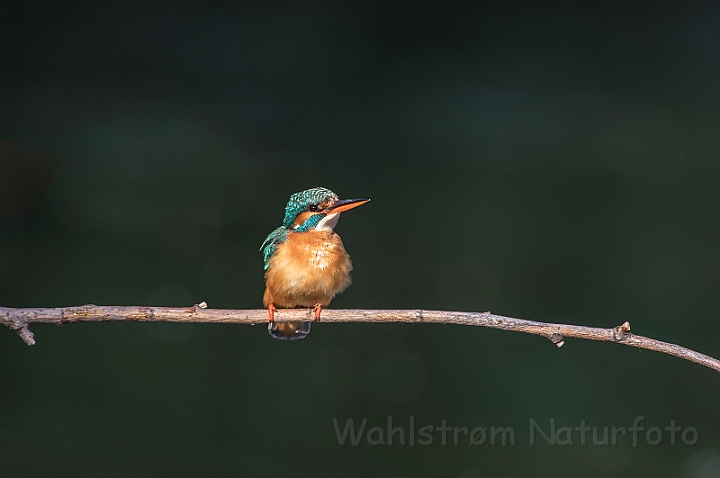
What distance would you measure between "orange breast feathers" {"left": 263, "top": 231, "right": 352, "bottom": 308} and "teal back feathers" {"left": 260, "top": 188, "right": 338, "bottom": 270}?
29mm

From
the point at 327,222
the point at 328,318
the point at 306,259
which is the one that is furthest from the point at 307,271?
the point at 328,318

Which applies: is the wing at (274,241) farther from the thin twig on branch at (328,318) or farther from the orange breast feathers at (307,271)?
the thin twig on branch at (328,318)

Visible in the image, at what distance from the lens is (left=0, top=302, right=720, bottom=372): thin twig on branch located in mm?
1349

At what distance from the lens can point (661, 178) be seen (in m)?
3.68

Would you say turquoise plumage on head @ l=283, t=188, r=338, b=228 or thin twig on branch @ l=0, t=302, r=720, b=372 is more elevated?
turquoise plumage on head @ l=283, t=188, r=338, b=228

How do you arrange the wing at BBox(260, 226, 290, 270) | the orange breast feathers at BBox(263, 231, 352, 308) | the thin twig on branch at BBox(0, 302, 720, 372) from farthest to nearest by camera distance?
the wing at BBox(260, 226, 290, 270) < the orange breast feathers at BBox(263, 231, 352, 308) < the thin twig on branch at BBox(0, 302, 720, 372)

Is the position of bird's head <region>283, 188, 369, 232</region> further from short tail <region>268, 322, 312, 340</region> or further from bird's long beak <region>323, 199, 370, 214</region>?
short tail <region>268, 322, 312, 340</region>

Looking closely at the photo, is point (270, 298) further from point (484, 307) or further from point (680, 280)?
point (680, 280)

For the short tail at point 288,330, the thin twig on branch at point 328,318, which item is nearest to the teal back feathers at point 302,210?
the short tail at point 288,330

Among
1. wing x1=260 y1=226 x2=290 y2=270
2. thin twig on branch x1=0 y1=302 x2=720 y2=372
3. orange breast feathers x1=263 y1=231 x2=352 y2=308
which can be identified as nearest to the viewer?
thin twig on branch x1=0 y1=302 x2=720 y2=372

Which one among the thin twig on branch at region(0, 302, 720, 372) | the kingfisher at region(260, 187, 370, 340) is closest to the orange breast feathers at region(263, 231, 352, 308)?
the kingfisher at region(260, 187, 370, 340)

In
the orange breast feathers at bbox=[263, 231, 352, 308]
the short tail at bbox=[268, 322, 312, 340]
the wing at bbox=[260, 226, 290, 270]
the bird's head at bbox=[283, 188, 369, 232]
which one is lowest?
the short tail at bbox=[268, 322, 312, 340]

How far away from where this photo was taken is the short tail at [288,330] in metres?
1.94

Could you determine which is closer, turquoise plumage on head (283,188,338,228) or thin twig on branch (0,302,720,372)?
thin twig on branch (0,302,720,372)
